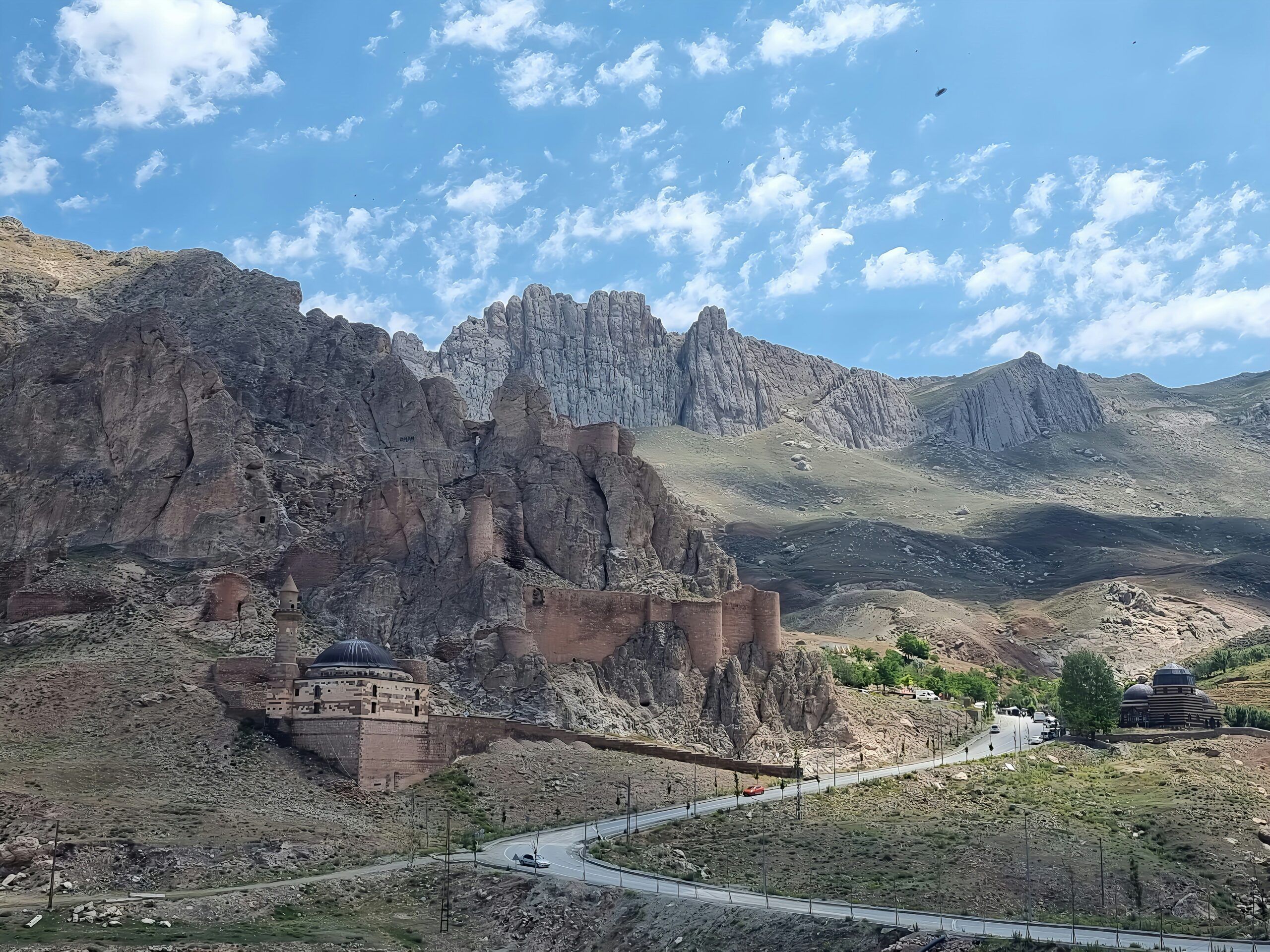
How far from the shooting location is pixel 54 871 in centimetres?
7781

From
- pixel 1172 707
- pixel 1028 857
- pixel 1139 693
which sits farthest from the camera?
pixel 1139 693

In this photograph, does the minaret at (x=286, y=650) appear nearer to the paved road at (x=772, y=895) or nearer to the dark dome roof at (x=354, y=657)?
the dark dome roof at (x=354, y=657)

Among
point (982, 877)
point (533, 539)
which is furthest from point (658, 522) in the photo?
point (982, 877)

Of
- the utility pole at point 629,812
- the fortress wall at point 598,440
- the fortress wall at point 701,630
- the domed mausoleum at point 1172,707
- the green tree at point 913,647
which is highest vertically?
the fortress wall at point 598,440

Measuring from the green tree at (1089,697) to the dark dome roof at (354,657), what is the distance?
50.4m

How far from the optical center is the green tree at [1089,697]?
124m

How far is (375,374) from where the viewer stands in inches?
5640

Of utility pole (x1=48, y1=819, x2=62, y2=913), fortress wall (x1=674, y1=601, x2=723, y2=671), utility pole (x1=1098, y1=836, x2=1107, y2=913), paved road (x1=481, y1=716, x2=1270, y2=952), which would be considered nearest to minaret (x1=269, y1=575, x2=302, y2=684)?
paved road (x1=481, y1=716, x2=1270, y2=952)

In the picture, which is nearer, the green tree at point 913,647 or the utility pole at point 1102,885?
the utility pole at point 1102,885

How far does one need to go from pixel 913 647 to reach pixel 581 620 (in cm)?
6726

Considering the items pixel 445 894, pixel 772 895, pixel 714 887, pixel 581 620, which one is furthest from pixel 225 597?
pixel 772 895

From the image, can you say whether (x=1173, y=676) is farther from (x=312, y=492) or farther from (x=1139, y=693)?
(x=312, y=492)

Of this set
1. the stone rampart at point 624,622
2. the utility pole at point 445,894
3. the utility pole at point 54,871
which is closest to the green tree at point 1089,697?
the stone rampart at point 624,622

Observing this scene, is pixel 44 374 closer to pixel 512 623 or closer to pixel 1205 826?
pixel 512 623
